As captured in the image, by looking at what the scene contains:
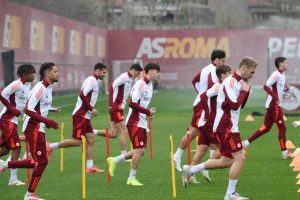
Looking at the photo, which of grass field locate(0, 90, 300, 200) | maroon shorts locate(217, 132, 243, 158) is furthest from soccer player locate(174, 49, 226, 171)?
maroon shorts locate(217, 132, 243, 158)

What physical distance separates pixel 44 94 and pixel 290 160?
722cm

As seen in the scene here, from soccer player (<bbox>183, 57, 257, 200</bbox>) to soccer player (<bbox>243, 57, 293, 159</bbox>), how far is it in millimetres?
5964

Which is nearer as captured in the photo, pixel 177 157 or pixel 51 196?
pixel 51 196

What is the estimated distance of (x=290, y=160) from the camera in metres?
19.1

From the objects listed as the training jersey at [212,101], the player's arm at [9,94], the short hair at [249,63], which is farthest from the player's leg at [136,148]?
the short hair at [249,63]

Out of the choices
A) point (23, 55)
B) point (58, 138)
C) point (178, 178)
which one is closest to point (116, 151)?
point (58, 138)

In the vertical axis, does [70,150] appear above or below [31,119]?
below

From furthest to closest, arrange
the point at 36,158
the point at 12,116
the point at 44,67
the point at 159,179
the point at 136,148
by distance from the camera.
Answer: the point at 159,179 → the point at 136,148 → the point at 12,116 → the point at 44,67 → the point at 36,158

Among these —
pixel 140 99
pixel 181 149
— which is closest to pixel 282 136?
pixel 181 149

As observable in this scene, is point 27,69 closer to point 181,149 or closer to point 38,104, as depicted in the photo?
point 38,104

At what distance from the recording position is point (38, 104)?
13.6 m

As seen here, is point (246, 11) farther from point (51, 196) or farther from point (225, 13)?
point (51, 196)

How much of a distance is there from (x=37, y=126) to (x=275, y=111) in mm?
7623

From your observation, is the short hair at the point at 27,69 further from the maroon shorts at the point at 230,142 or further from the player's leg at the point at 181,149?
the player's leg at the point at 181,149
